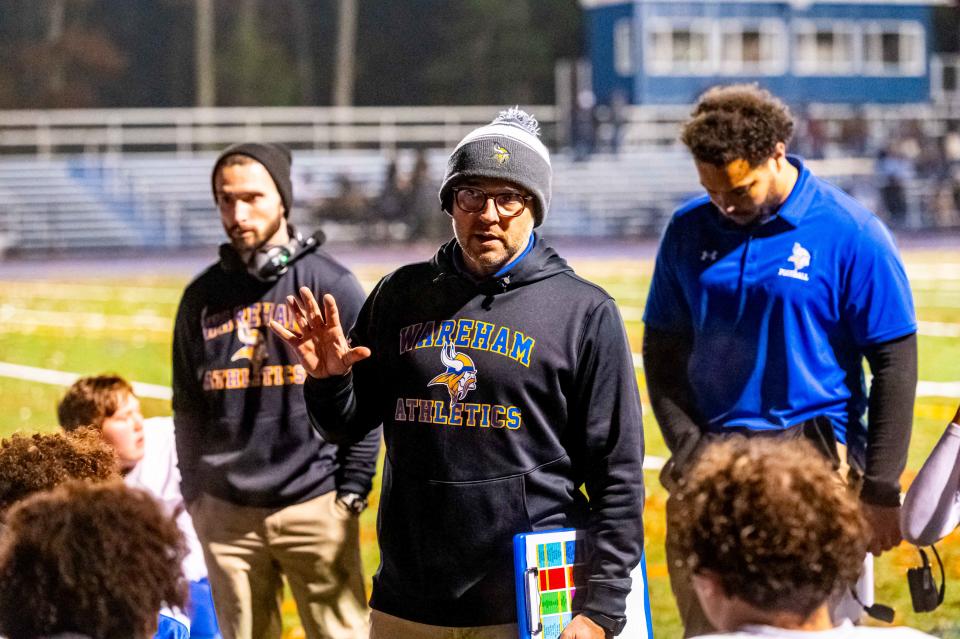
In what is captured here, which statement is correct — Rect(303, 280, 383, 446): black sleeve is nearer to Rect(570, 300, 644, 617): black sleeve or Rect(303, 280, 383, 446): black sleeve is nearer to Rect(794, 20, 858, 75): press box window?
Rect(570, 300, 644, 617): black sleeve

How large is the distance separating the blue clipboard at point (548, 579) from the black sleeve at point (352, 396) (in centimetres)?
57

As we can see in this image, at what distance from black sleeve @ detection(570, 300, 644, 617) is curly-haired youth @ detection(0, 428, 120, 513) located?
106 cm

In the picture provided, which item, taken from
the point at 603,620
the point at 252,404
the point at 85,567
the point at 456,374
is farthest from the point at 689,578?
the point at 85,567

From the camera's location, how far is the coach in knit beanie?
11.4ft

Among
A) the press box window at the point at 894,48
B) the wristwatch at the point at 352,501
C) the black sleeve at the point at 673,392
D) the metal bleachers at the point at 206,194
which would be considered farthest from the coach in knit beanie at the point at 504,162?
the press box window at the point at 894,48

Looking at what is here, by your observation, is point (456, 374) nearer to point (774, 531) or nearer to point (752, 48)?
point (774, 531)

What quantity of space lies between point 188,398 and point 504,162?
5.27ft

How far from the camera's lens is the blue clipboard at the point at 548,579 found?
3.26m

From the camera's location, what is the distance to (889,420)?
4.05 meters

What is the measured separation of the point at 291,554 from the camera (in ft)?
14.9

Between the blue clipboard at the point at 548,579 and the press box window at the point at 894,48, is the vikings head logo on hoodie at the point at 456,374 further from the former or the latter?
the press box window at the point at 894,48

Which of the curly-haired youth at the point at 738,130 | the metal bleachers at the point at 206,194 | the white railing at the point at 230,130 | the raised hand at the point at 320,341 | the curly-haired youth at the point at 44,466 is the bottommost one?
the curly-haired youth at the point at 44,466

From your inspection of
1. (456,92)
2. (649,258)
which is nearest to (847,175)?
(649,258)

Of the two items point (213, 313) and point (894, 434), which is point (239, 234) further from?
point (894, 434)
